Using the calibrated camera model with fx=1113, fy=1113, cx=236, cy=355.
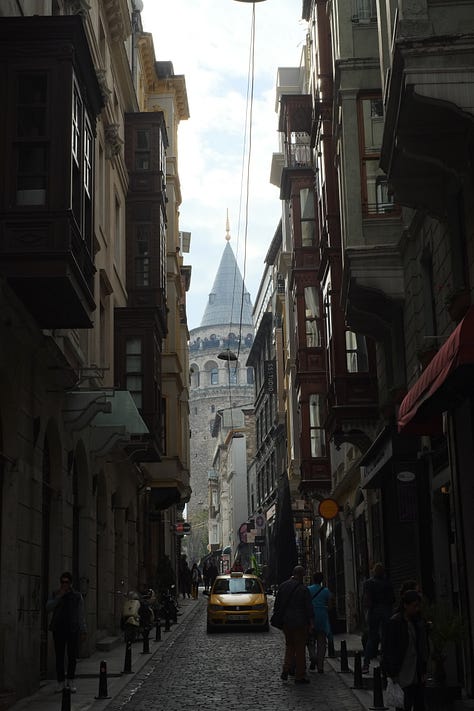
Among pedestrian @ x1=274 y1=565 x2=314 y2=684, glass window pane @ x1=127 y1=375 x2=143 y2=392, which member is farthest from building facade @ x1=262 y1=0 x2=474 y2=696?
glass window pane @ x1=127 y1=375 x2=143 y2=392

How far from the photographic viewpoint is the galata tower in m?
167

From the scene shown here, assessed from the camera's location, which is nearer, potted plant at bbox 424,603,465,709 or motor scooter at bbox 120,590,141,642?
potted plant at bbox 424,603,465,709

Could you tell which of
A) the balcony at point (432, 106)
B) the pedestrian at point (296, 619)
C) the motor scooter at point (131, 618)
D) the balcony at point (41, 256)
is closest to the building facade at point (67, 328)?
the balcony at point (41, 256)

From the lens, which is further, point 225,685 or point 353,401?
point 353,401

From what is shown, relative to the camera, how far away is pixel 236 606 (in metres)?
28.5

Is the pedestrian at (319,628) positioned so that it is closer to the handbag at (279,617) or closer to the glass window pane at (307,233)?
the handbag at (279,617)

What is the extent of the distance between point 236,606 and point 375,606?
1202cm

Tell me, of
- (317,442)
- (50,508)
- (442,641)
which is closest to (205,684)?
(50,508)

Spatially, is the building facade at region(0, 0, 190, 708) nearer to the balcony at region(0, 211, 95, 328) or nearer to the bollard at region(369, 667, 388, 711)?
the balcony at region(0, 211, 95, 328)

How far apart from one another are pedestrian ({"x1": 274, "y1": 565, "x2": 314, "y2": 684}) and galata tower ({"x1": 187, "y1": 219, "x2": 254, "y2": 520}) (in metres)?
146

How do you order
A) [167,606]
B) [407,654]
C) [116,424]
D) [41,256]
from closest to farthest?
[407,654], [41,256], [116,424], [167,606]

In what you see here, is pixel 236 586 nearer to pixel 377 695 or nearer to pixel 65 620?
pixel 65 620

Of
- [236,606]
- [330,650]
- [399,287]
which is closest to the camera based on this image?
[399,287]

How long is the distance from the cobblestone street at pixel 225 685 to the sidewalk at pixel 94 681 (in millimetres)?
163
